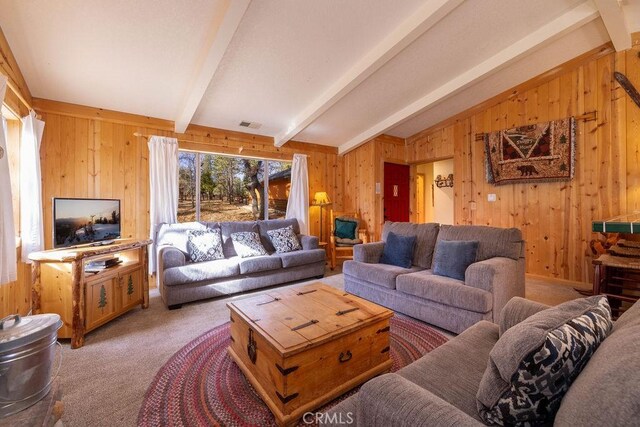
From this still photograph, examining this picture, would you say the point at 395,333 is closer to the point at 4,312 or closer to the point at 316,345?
the point at 316,345

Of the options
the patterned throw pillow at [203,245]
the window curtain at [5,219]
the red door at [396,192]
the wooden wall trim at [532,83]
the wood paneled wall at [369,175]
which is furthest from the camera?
the red door at [396,192]

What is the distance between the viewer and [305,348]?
1382 millimetres

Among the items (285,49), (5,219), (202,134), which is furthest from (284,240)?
(5,219)

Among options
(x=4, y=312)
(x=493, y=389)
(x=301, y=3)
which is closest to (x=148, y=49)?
(x=301, y=3)

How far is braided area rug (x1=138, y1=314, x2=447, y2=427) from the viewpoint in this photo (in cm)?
144

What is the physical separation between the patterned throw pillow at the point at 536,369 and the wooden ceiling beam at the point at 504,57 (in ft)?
11.6

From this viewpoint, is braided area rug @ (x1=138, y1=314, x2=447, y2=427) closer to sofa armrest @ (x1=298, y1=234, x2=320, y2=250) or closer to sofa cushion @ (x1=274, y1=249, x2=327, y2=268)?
sofa cushion @ (x1=274, y1=249, x2=327, y2=268)

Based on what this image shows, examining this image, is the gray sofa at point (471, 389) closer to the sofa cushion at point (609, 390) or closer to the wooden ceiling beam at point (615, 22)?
the sofa cushion at point (609, 390)

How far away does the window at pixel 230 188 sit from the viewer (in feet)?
14.0

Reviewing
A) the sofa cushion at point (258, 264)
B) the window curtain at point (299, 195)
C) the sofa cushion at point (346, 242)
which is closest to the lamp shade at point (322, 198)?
the window curtain at point (299, 195)

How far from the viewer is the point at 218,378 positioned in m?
1.76

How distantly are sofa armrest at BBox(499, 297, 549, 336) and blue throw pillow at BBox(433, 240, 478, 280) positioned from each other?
3.76ft

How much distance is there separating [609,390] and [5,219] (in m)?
3.21

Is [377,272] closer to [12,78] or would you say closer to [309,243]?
[309,243]
